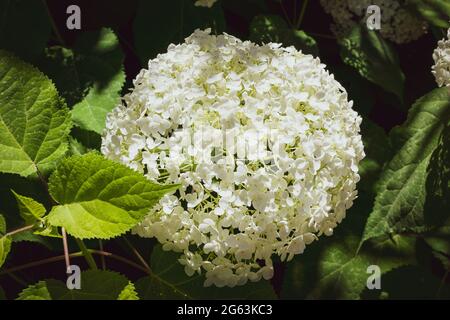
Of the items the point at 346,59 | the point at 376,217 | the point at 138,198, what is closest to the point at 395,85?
the point at 346,59

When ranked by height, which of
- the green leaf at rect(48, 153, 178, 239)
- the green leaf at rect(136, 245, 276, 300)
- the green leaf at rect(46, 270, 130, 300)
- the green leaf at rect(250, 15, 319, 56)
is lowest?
the green leaf at rect(136, 245, 276, 300)

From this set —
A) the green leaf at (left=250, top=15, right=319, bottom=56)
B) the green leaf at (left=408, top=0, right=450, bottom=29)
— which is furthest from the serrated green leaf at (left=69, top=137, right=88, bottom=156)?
the green leaf at (left=408, top=0, right=450, bottom=29)

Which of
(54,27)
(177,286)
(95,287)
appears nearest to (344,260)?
(177,286)

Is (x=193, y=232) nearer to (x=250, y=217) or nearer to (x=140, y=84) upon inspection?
(x=250, y=217)

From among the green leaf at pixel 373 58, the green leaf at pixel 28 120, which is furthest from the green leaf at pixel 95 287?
the green leaf at pixel 373 58

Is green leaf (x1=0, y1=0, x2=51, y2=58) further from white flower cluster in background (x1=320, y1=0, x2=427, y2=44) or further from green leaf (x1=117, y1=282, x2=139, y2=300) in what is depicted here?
white flower cluster in background (x1=320, y1=0, x2=427, y2=44)

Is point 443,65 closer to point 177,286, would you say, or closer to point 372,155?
point 372,155
